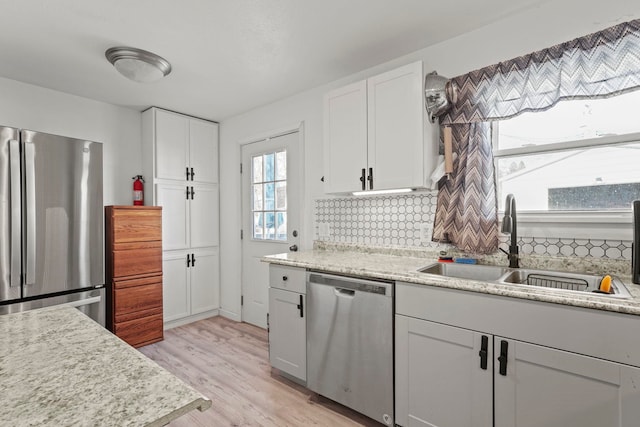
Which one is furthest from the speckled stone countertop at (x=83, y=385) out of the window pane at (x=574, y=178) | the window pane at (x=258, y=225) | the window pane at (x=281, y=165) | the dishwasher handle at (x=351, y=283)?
the window pane at (x=258, y=225)

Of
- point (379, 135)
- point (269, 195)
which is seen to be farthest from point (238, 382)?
point (379, 135)

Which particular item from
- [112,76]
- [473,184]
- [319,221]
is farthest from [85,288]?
[473,184]

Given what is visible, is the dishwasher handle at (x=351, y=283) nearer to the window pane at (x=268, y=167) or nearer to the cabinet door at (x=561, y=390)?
the cabinet door at (x=561, y=390)

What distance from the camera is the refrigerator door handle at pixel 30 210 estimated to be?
2334mm

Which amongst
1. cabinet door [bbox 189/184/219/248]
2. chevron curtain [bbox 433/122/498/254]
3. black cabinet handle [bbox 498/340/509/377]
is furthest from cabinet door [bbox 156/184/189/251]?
black cabinet handle [bbox 498/340/509/377]

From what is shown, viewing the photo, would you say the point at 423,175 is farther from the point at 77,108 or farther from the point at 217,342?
the point at 77,108

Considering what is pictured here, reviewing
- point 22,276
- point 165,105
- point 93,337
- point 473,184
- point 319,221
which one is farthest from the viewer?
point 165,105

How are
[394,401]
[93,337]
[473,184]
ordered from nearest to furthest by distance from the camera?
[93,337] < [394,401] < [473,184]

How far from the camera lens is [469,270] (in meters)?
2.00

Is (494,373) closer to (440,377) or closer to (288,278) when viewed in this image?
(440,377)

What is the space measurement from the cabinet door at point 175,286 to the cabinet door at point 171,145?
3.01 feet

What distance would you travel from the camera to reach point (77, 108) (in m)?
3.19

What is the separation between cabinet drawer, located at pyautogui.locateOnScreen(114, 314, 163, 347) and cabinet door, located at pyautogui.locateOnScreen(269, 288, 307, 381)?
144cm

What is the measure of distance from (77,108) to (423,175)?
11.0 ft
